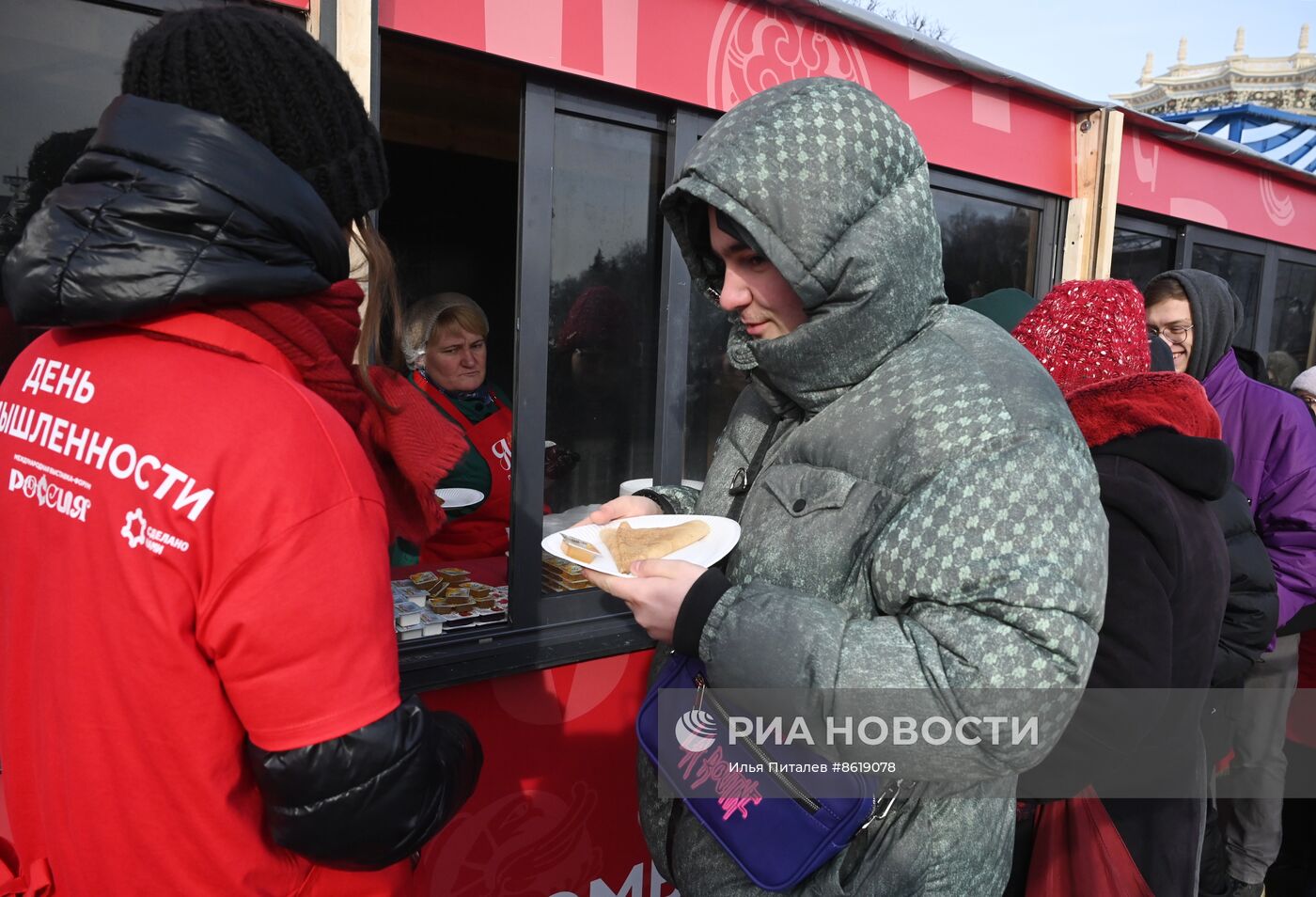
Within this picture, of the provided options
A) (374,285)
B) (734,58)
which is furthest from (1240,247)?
(374,285)

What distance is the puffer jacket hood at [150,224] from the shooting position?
922 mm

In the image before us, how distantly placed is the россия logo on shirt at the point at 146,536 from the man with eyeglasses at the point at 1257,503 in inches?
118

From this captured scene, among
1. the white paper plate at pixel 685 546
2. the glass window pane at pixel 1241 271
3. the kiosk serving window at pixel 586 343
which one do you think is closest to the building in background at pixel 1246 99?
the glass window pane at pixel 1241 271

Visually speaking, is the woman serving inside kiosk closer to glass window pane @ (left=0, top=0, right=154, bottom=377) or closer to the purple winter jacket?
glass window pane @ (left=0, top=0, right=154, bottom=377)

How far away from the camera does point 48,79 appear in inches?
75.0

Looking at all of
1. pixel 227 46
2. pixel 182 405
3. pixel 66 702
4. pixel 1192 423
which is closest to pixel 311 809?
pixel 66 702

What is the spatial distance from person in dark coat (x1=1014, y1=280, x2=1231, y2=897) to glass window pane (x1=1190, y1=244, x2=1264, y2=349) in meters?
3.80

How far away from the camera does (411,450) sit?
138 centimetres

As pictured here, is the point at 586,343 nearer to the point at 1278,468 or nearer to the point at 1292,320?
the point at 1278,468

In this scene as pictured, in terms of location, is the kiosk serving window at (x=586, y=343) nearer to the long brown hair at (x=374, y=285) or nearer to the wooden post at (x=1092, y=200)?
the wooden post at (x=1092, y=200)

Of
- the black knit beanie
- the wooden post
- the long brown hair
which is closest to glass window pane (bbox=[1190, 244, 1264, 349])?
the wooden post

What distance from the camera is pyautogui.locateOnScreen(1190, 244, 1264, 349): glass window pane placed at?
4.90m

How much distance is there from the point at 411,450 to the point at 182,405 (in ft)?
1.54

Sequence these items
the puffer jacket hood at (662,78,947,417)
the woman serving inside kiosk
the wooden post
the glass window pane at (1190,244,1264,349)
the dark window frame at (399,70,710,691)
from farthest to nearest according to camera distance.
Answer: the glass window pane at (1190,244,1264,349)
the wooden post
the woman serving inside kiosk
the dark window frame at (399,70,710,691)
the puffer jacket hood at (662,78,947,417)
